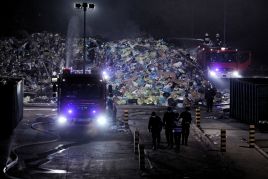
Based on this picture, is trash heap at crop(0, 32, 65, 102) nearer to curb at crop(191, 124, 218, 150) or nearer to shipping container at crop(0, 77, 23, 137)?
shipping container at crop(0, 77, 23, 137)

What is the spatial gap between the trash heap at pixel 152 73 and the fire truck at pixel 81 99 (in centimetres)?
1353

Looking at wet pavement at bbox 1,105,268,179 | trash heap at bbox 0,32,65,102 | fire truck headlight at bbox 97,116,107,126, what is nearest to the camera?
wet pavement at bbox 1,105,268,179

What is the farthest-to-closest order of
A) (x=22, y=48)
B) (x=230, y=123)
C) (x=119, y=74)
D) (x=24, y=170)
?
(x=22, y=48)
(x=119, y=74)
(x=230, y=123)
(x=24, y=170)

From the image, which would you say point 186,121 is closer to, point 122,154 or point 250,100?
point 122,154

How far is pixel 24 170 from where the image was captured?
1716cm

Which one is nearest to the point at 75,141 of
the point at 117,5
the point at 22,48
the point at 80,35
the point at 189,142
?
the point at 189,142

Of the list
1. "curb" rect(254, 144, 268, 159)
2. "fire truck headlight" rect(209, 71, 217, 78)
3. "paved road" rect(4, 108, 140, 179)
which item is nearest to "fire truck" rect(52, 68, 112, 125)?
"paved road" rect(4, 108, 140, 179)

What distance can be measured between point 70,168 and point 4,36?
139ft

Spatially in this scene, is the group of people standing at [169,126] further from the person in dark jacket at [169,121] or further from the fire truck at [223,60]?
the fire truck at [223,60]

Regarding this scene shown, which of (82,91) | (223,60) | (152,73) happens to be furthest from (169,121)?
(223,60)

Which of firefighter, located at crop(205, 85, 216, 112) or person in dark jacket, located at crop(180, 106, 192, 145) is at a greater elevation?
firefighter, located at crop(205, 85, 216, 112)

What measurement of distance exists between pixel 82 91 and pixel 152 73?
19.4m

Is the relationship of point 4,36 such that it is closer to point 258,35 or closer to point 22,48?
point 22,48

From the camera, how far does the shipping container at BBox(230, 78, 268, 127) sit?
28.8 m
